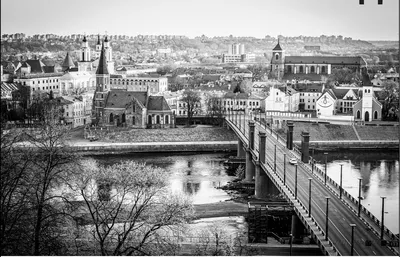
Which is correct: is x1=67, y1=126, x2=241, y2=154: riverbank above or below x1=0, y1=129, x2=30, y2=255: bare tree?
below

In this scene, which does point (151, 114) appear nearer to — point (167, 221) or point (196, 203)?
point (196, 203)

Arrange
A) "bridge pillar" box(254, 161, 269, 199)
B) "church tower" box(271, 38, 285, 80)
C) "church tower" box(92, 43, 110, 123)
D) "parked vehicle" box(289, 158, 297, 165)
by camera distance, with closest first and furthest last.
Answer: "parked vehicle" box(289, 158, 297, 165), "bridge pillar" box(254, 161, 269, 199), "church tower" box(92, 43, 110, 123), "church tower" box(271, 38, 285, 80)

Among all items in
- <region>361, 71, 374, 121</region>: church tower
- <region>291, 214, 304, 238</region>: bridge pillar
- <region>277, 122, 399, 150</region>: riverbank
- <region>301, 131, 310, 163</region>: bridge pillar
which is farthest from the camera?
<region>361, 71, 374, 121</region>: church tower

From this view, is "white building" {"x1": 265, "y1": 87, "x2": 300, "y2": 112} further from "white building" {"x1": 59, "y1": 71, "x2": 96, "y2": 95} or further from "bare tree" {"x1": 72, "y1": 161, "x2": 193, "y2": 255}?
"bare tree" {"x1": 72, "y1": 161, "x2": 193, "y2": 255}

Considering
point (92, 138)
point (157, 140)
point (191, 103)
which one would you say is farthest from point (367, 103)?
point (92, 138)

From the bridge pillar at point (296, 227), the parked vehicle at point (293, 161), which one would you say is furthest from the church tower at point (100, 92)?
the bridge pillar at point (296, 227)

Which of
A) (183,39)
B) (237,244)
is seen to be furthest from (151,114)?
(183,39)

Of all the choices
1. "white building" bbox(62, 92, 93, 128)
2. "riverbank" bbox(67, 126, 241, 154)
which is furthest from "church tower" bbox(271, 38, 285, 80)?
"riverbank" bbox(67, 126, 241, 154)
